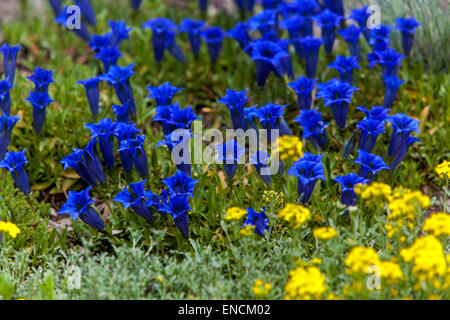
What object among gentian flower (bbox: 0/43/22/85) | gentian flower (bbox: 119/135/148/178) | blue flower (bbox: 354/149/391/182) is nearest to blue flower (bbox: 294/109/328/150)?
blue flower (bbox: 354/149/391/182)

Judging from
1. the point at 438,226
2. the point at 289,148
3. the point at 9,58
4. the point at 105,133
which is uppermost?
the point at 9,58

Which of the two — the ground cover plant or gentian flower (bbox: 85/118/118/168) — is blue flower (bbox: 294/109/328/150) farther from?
gentian flower (bbox: 85/118/118/168)

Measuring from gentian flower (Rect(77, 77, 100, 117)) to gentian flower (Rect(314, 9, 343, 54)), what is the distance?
181cm

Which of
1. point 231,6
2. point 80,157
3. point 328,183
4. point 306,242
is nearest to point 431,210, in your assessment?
point 328,183

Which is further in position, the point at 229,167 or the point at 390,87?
the point at 390,87

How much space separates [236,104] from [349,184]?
96cm

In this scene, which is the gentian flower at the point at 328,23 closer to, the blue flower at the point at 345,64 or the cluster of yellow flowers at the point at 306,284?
the blue flower at the point at 345,64

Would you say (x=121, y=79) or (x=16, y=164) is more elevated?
(x=121, y=79)

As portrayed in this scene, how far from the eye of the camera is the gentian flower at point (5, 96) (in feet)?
13.3

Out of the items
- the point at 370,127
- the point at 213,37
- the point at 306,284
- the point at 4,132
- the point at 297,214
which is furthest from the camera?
the point at 213,37

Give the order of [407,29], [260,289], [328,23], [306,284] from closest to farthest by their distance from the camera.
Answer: [306,284] < [260,289] < [407,29] < [328,23]

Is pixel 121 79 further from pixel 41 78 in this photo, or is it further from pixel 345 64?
pixel 345 64

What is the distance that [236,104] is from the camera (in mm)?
3904

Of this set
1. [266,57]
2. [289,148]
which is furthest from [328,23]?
[289,148]
